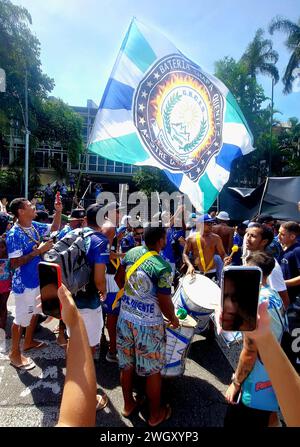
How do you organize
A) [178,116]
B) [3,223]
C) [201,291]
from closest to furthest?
[201,291]
[3,223]
[178,116]

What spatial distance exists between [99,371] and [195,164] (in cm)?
320

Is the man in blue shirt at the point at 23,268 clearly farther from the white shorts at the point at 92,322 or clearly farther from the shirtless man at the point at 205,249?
the shirtless man at the point at 205,249

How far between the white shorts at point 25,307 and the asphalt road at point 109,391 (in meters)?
0.55

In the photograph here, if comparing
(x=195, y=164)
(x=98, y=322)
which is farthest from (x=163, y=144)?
(x=98, y=322)

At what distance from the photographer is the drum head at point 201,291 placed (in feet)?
10.9

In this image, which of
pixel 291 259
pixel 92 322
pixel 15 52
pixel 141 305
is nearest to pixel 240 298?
pixel 141 305

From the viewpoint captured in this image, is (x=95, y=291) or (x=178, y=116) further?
(x=178, y=116)

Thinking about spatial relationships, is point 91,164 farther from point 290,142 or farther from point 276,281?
point 276,281

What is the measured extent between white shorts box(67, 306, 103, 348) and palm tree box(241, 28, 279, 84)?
32.5 metres

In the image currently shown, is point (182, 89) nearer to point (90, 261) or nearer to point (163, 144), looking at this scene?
point (163, 144)

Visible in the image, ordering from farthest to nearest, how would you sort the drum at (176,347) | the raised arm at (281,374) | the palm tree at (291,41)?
the palm tree at (291,41) < the drum at (176,347) < the raised arm at (281,374)

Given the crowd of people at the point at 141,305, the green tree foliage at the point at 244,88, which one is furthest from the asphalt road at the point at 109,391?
the green tree foliage at the point at 244,88

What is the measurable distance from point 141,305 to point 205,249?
100 inches

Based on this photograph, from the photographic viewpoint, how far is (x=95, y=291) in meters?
2.98
